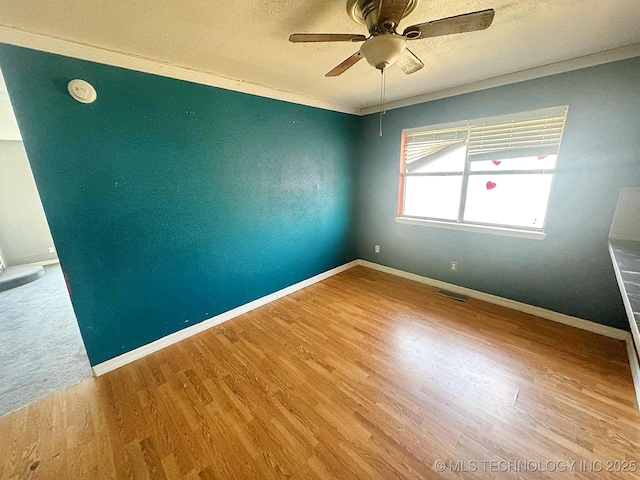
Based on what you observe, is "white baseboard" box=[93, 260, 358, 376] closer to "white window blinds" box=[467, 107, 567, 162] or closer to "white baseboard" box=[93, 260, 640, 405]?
"white baseboard" box=[93, 260, 640, 405]

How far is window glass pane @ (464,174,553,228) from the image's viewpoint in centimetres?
244

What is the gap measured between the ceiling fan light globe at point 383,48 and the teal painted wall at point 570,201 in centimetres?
198

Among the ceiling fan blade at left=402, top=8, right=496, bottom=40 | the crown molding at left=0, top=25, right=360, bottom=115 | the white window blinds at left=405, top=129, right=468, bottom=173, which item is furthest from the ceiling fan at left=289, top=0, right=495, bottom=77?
the white window blinds at left=405, top=129, right=468, bottom=173

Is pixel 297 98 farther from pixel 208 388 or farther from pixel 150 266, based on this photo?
pixel 208 388

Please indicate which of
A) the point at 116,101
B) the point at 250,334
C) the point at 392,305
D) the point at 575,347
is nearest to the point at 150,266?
the point at 250,334

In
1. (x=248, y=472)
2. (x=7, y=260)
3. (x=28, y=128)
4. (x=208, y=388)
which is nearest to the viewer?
(x=248, y=472)

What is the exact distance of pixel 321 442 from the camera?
1378mm

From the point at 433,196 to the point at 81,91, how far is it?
11.7ft

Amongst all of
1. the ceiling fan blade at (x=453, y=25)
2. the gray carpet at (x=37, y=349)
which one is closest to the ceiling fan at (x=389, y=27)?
the ceiling fan blade at (x=453, y=25)

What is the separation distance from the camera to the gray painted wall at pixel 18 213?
415 cm

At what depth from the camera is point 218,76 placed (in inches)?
87.1

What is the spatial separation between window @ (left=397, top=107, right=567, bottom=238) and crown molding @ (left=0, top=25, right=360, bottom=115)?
1.94 m

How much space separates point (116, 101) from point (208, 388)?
2.24 metres

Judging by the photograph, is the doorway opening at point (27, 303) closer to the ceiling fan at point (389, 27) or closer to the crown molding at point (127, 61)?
the crown molding at point (127, 61)
